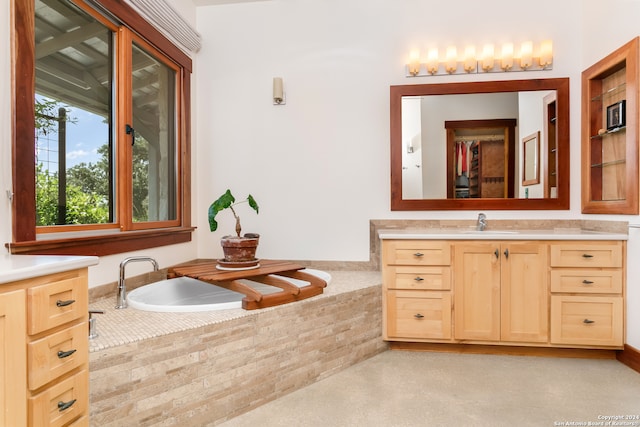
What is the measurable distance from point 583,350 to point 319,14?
3.14m

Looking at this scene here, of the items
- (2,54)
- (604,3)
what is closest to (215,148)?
(2,54)

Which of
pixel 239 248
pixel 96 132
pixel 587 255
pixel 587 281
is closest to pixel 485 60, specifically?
pixel 587 255

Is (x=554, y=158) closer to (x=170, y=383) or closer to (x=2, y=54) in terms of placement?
(x=170, y=383)

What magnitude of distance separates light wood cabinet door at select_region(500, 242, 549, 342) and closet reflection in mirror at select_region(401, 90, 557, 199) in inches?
25.6

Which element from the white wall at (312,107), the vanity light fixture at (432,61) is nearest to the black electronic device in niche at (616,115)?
the white wall at (312,107)

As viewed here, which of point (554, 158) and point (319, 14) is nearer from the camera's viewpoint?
point (554, 158)

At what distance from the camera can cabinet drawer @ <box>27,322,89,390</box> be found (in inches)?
43.0

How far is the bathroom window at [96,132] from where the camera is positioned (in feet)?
5.60

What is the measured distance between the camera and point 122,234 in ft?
7.56

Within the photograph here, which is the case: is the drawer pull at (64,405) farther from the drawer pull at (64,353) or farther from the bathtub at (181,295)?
the bathtub at (181,295)

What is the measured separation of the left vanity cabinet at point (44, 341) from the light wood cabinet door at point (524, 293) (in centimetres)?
235

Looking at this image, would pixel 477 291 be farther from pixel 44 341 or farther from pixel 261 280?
pixel 44 341

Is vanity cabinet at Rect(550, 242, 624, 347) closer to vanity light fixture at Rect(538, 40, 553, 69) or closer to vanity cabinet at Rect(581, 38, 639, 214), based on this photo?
vanity cabinet at Rect(581, 38, 639, 214)

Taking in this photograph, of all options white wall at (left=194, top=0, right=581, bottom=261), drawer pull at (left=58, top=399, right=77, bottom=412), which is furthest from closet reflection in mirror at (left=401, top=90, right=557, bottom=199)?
drawer pull at (left=58, top=399, right=77, bottom=412)
